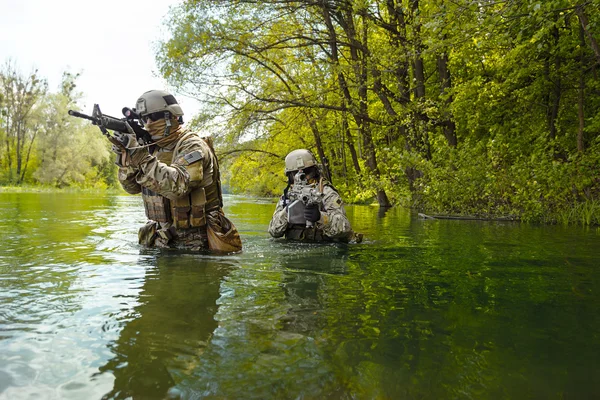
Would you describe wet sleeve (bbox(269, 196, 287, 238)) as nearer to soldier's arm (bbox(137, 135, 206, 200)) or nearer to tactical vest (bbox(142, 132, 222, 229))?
tactical vest (bbox(142, 132, 222, 229))

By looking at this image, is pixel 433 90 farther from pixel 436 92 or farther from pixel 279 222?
pixel 279 222

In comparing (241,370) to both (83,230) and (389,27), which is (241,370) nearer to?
(83,230)

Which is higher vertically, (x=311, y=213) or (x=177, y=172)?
(x=177, y=172)

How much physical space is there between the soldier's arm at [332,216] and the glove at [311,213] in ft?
0.79

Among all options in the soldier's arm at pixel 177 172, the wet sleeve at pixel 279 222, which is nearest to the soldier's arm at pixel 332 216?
the wet sleeve at pixel 279 222

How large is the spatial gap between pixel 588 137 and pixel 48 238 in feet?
57.3

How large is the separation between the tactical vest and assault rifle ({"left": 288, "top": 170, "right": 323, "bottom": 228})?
1.40 m

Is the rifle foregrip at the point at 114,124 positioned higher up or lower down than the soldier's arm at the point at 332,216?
higher up

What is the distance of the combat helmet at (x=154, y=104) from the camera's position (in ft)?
19.1

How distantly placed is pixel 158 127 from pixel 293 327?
376cm

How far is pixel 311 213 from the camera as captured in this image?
7211 mm

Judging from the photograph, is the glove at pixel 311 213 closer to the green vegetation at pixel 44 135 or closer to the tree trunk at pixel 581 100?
the tree trunk at pixel 581 100

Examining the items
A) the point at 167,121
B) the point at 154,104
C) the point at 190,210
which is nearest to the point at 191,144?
the point at 167,121

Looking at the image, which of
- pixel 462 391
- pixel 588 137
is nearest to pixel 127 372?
pixel 462 391
